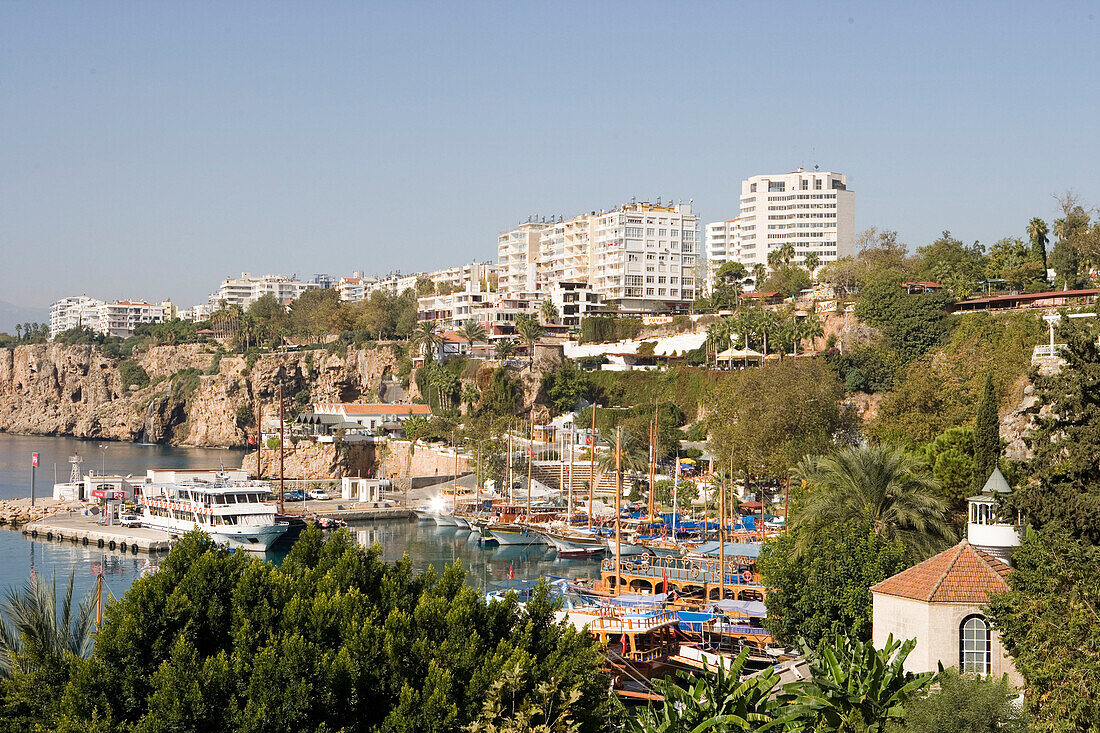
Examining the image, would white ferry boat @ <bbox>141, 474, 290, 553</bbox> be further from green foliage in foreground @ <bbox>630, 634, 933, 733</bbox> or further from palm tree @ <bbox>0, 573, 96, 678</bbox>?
green foliage in foreground @ <bbox>630, 634, 933, 733</bbox>

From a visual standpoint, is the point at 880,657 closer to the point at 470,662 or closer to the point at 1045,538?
the point at 1045,538

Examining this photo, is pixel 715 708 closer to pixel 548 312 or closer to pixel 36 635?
pixel 36 635

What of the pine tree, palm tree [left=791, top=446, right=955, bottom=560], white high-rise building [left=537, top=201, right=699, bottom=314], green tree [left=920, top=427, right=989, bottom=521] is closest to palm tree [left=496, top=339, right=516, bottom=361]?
white high-rise building [left=537, top=201, right=699, bottom=314]

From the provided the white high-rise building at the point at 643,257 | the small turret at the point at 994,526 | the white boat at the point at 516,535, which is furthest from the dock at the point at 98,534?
the white high-rise building at the point at 643,257

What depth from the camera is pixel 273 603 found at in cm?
1698

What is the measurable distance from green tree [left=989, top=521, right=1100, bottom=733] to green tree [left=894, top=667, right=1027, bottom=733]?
1.05 m

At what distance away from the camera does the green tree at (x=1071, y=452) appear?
71.3 ft

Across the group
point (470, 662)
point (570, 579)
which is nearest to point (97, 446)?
point (570, 579)

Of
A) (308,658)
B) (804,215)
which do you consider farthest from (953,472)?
(804,215)

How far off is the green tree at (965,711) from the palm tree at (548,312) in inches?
3672

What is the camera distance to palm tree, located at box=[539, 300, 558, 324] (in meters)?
108

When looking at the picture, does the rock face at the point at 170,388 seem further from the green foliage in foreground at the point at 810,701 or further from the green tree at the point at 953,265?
the green foliage in foreground at the point at 810,701

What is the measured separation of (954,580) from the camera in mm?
20828

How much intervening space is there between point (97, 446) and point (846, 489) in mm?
107014
